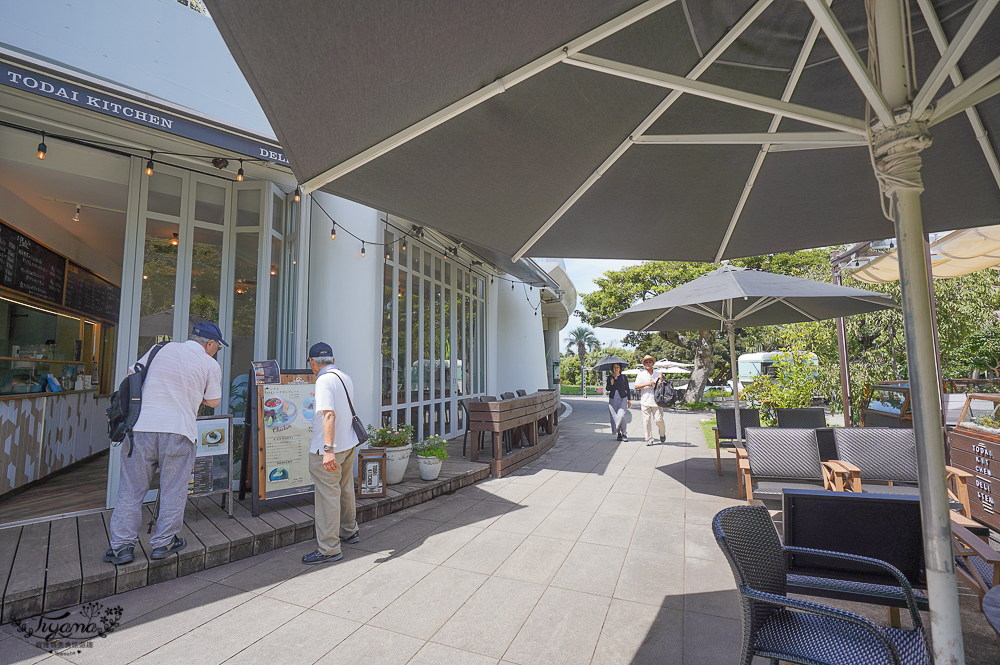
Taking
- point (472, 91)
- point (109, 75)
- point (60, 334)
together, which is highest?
point (109, 75)

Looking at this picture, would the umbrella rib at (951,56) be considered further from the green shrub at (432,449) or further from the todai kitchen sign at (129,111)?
the green shrub at (432,449)

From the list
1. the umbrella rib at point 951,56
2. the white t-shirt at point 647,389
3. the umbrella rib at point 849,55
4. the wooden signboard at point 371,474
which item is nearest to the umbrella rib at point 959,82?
the umbrella rib at point 951,56

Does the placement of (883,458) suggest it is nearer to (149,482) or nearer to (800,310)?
(800,310)

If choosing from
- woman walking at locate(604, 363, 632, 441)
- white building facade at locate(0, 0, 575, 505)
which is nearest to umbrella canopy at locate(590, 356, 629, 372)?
woman walking at locate(604, 363, 632, 441)

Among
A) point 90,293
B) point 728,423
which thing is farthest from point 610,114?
point 90,293

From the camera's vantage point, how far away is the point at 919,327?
1.44m

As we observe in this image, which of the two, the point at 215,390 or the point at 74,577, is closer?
the point at 74,577

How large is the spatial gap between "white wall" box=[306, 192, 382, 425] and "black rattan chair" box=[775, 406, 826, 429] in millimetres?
5307

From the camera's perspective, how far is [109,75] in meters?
4.21

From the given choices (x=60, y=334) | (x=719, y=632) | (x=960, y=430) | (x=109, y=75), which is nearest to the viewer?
(x=719, y=632)

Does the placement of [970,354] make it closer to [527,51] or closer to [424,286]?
[424,286]

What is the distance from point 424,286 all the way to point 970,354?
12.8 meters

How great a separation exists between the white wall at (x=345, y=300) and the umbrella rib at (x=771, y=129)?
398 cm

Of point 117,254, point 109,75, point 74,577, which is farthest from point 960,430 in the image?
point 117,254
